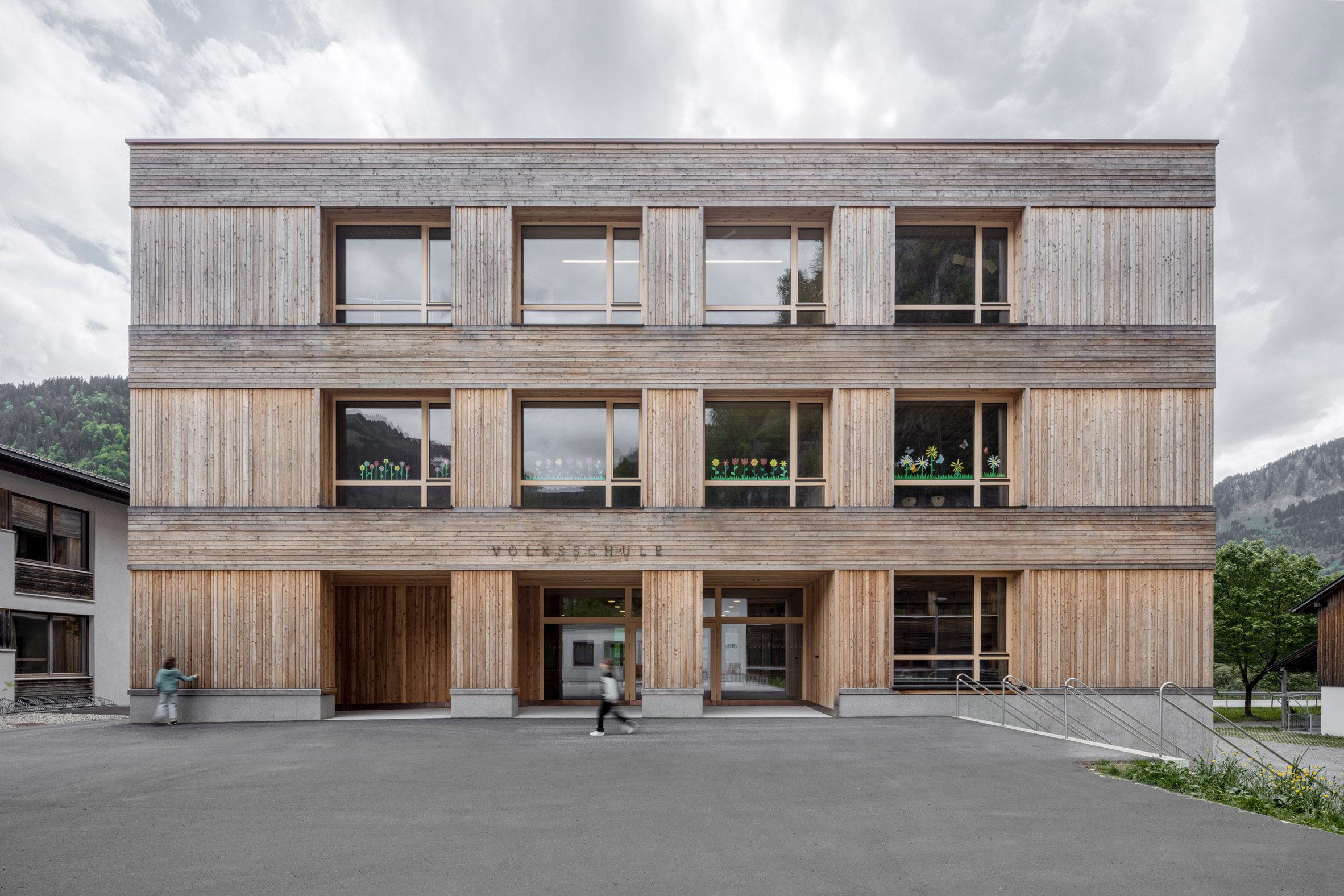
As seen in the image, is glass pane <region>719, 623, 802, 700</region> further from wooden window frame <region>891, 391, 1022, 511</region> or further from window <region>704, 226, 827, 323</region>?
window <region>704, 226, 827, 323</region>

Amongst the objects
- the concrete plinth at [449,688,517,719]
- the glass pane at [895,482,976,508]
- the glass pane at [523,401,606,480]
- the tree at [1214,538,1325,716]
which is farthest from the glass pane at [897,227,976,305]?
the tree at [1214,538,1325,716]

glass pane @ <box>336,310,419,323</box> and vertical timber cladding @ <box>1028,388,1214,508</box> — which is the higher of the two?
glass pane @ <box>336,310,419,323</box>

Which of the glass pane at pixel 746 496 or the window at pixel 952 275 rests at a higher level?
the window at pixel 952 275

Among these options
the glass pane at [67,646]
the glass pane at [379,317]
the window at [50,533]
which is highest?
the glass pane at [379,317]

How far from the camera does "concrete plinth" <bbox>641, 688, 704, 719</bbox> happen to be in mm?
15492

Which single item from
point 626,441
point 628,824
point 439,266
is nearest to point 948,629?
point 626,441

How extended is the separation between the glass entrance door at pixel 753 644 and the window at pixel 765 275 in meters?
5.95

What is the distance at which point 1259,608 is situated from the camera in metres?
45.4

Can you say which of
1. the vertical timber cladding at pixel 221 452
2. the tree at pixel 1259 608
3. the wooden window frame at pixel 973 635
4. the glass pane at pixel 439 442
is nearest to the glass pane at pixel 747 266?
the glass pane at pixel 439 442

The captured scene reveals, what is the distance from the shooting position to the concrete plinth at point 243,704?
15.3 meters

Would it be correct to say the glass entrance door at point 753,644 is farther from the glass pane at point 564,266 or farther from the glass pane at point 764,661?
the glass pane at point 564,266

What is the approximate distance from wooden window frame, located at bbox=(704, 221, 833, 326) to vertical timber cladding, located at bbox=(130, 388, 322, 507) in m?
8.27

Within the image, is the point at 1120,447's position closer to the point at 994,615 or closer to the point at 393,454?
the point at 994,615

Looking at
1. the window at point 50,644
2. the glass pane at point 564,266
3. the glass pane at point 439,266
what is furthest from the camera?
the window at point 50,644
